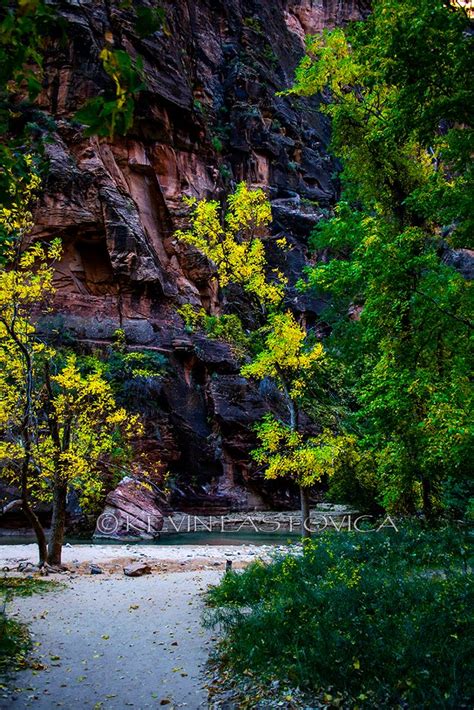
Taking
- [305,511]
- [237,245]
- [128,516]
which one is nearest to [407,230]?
[237,245]

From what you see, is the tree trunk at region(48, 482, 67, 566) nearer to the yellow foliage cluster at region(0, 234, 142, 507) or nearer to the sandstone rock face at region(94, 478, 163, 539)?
the yellow foliage cluster at region(0, 234, 142, 507)

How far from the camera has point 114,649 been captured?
6488mm

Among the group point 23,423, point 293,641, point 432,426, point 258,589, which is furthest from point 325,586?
point 23,423

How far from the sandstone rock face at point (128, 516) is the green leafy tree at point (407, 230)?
13078mm

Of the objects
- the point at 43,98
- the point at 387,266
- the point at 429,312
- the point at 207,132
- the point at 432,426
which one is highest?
the point at 207,132

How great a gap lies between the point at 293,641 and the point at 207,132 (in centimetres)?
4387

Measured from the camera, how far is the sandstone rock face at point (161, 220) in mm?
32625

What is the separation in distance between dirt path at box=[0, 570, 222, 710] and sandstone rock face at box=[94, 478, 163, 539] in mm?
13102

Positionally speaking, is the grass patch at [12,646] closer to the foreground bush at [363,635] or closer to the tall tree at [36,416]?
the foreground bush at [363,635]

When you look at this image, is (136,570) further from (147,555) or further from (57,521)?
(147,555)

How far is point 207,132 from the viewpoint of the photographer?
4275 cm

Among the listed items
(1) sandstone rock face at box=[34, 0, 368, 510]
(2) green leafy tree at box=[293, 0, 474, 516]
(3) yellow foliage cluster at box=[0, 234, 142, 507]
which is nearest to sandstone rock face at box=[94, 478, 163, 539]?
(1) sandstone rock face at box=[34, 0, 368, 510]

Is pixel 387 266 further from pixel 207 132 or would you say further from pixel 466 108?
pixel 207 132

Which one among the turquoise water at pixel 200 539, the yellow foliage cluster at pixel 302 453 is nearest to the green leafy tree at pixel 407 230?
the yellow foliage cluster at pixel 302 453
